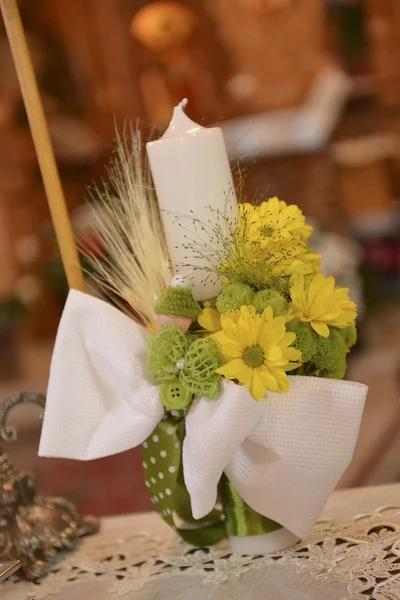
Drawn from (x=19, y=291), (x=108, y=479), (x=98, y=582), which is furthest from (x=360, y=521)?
(x=19, y=291)

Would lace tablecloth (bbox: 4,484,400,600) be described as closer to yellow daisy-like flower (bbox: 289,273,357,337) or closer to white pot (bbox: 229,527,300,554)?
white pot (bbox: 229,527,300,554)

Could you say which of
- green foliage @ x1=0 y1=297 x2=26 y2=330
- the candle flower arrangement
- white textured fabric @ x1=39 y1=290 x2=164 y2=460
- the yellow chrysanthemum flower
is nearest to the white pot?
the candle flower arrangement

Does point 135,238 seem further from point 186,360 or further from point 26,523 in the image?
point 26,523

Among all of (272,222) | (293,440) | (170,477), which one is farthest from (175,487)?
(272,222)

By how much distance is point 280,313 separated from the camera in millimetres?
572

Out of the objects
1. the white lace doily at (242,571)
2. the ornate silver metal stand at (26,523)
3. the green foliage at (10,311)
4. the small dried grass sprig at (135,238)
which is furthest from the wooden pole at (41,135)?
the green foliage at (10,311)

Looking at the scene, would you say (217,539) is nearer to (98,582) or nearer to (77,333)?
(98,582)

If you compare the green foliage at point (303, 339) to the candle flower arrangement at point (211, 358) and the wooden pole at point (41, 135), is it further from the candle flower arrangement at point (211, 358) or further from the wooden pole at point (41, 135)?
the wooden pole at point (41, 135)

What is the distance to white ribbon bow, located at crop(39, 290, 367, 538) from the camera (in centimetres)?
56

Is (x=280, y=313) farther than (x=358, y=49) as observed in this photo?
No

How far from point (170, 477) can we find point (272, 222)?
21 cm

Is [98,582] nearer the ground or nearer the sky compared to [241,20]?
nearer the ground

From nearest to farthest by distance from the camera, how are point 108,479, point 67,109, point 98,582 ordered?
1. point 98,582
2. point 108,479
3. point 67,109

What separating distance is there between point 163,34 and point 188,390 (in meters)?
3.01
